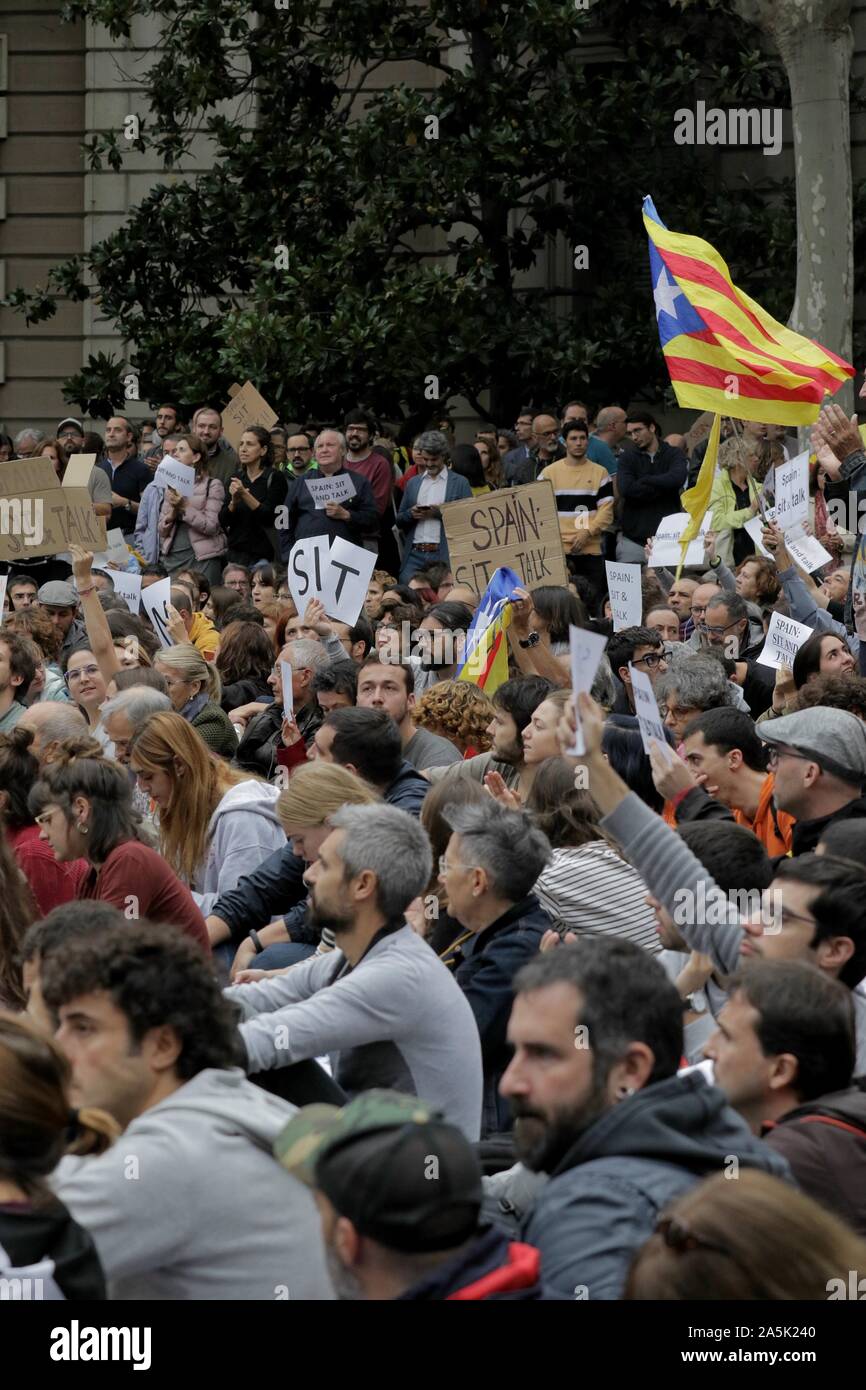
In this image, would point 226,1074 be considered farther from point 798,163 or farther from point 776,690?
point 798,163

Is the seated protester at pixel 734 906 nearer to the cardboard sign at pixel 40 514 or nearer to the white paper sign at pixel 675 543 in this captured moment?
the white paper sign at pixel 675 543

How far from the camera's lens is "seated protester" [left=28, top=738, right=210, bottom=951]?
5473 mm

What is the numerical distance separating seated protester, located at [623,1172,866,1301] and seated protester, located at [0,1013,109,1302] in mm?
910

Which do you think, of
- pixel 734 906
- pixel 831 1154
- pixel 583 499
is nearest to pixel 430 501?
pixel 583 499

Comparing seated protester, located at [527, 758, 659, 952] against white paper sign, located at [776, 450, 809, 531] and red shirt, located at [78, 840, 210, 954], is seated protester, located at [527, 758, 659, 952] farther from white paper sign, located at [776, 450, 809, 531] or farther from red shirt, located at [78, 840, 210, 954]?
white paper sign, located at [776, 450, 809, 531]

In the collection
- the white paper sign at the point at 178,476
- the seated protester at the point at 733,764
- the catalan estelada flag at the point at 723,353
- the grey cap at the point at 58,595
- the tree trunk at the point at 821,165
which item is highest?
the tree trunk at the point at 821,165

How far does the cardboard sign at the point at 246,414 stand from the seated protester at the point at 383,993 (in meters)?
10.5

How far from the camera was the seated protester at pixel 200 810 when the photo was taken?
6.52m

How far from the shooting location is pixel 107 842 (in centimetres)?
565

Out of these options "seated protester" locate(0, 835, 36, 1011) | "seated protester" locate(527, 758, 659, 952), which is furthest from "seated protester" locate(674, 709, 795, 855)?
"seated protester" locate(0, 835, 36, 1011)

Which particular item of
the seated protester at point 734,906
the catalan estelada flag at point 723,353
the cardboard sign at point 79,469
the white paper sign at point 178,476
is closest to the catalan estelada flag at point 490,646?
the catalan estelada flag at point 723,353
